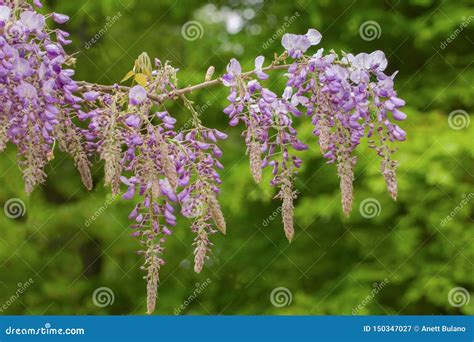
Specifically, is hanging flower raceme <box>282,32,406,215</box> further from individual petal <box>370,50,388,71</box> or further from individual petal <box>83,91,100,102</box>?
individual petal <box>83,91,100,102</box>

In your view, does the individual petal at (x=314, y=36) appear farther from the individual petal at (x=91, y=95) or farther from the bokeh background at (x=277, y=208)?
the bokeh background at (x=277, y=208)

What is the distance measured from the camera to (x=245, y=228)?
651 cm

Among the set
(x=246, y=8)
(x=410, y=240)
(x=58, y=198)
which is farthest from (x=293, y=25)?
(x=58, y=198)

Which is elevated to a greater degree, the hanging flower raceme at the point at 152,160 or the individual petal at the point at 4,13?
the individual petal at the point at 4,13

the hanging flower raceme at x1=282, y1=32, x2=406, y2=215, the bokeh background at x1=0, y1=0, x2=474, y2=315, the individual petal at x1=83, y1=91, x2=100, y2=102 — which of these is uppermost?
the hanging flower raceme at x1=282, y1=32, x2=406, y2=215

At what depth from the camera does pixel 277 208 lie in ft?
18.7

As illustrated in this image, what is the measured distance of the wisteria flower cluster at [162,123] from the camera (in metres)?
1.94

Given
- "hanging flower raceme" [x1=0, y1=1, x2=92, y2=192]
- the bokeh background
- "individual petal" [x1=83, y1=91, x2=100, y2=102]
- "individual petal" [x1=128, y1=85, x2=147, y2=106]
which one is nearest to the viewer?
"hanging flower raceme" [x1=0, y1=1, x2=92, y2=192]

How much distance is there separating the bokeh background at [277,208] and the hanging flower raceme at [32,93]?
354 centimetres

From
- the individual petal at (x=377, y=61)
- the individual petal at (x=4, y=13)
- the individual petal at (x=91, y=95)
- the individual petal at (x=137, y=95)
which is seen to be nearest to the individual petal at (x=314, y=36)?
the individual petal at (x=377, y=61)

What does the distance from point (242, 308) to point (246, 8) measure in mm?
2601

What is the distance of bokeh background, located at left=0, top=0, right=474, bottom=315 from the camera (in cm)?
592

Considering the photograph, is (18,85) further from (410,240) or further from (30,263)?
(30,263)

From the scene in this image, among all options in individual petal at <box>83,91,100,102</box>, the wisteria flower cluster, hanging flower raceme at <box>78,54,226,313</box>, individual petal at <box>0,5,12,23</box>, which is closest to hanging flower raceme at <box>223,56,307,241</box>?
the wisteria flower cluster
